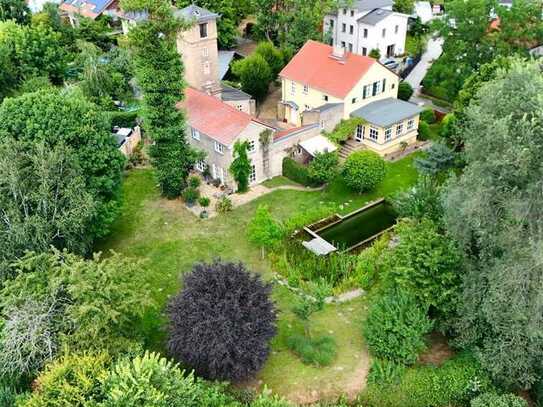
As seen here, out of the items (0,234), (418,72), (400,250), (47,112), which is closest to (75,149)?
(47,112)

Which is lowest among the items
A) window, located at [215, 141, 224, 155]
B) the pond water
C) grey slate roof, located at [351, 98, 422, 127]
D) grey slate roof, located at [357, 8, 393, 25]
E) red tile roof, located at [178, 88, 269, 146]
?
the pond water

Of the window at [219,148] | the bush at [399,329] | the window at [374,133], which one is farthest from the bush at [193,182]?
the bush at [399,329]

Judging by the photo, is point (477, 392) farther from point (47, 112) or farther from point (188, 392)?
point (47, 112)

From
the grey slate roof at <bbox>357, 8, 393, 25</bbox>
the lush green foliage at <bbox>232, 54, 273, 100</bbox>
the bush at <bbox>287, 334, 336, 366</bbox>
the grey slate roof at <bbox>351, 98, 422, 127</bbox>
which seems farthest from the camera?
the grey slate roof at <bbox>357, 8, 393, 25</bbox>

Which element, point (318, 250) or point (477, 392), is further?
point (318, 250)

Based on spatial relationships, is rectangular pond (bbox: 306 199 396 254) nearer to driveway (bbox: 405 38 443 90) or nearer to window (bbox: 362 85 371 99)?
window (bbox: 362 85 371 99)

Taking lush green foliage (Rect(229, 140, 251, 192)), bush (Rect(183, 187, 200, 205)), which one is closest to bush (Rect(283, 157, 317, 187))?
lush green foliage (Rect(229, 140, 251, 192))

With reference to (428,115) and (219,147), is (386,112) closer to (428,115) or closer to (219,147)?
(428,115)
